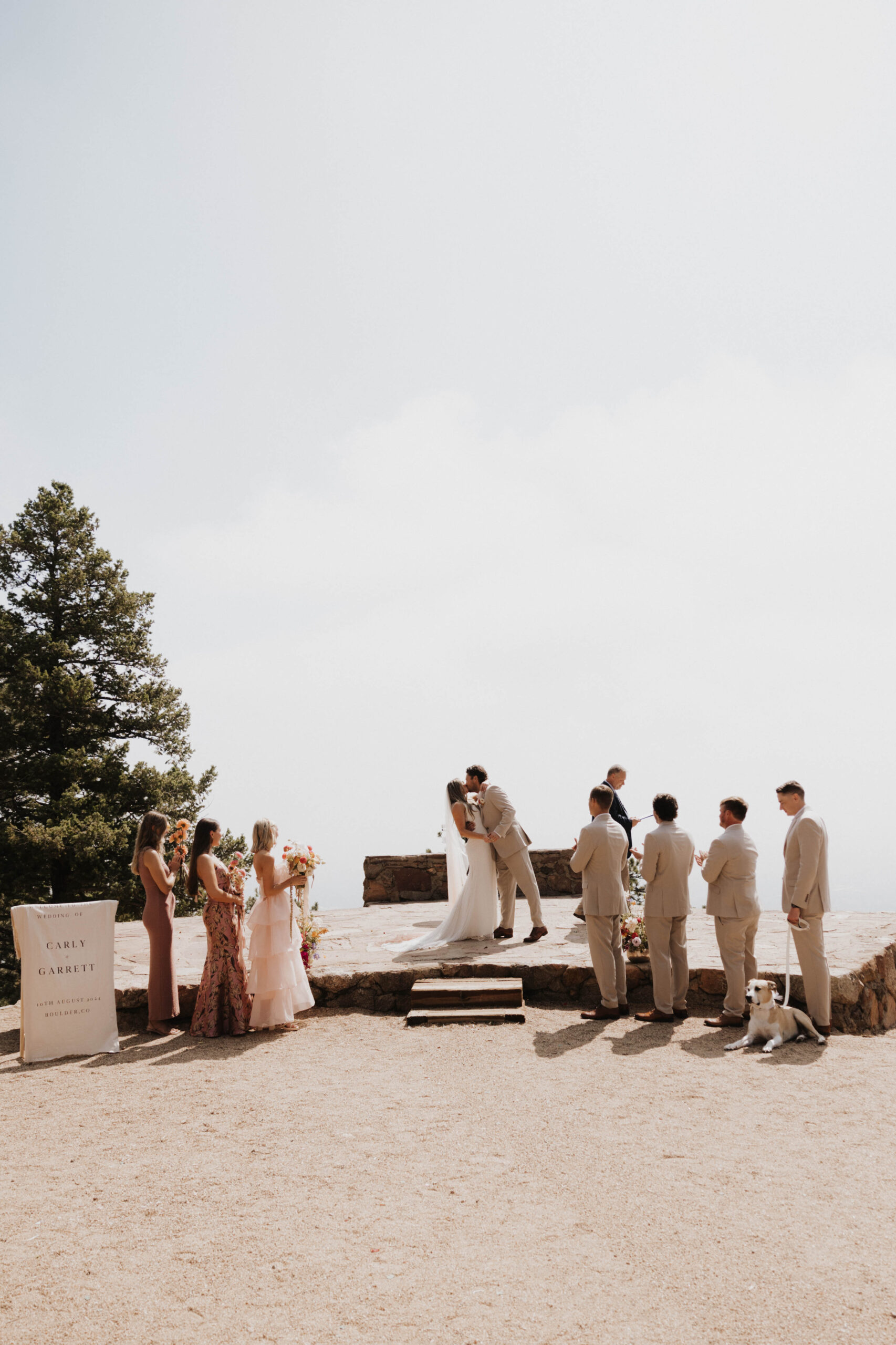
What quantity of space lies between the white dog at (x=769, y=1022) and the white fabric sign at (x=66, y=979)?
5.57m

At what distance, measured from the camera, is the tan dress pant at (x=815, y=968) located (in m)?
7.19

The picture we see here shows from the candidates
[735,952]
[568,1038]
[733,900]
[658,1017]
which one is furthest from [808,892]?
[568,1038]

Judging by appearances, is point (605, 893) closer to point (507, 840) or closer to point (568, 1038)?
point (568, 1038)

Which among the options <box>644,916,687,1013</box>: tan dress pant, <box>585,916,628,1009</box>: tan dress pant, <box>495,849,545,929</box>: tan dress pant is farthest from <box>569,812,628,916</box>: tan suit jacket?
<box>495,849,545,929</box>: tan dress pant

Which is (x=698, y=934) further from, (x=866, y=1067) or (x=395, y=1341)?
(x=395, y=1341)

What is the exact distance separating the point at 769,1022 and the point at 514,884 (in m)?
4.13

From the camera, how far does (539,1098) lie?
19.5 feet

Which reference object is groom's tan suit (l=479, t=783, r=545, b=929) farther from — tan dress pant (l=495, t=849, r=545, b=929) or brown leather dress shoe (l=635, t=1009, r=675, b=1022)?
brown leather dress shoe (l=635, t=1009, r=675, b=1022)

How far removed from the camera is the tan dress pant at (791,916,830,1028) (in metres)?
7.19

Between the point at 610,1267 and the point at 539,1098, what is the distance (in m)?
2.33

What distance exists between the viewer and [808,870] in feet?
23.1

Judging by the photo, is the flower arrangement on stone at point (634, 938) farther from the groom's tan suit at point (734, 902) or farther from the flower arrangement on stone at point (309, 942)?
the flower arrangement on stone at point (309, 942)

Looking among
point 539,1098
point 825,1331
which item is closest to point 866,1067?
point 539,1098

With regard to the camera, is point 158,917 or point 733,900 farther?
point 158,917
